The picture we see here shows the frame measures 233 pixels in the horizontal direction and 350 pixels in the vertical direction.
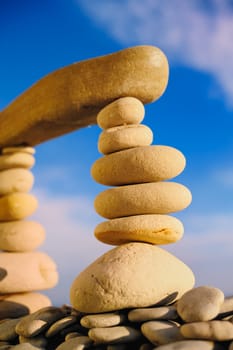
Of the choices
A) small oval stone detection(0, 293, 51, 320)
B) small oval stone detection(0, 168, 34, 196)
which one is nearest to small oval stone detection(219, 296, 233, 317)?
small oval stone detection(0, 293, 51, 320)

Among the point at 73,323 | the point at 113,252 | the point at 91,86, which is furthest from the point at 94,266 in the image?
the point at 91,86

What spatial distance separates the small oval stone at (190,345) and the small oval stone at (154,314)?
2.27 feet

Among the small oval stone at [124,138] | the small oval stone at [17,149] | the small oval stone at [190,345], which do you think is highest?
the small oval stone at [17,149]

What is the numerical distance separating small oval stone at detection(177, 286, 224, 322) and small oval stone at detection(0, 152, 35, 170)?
4.80 metres

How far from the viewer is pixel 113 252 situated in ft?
18.8

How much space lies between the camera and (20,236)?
8.34m

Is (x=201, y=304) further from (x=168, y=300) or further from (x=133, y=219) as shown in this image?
(x=133, y=219)

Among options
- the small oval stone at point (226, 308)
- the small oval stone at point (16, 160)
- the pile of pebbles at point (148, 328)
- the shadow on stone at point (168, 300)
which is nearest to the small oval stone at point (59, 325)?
the pile of pebbles at point (148, 328)

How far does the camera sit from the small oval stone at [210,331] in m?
4.21

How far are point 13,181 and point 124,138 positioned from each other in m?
3.23

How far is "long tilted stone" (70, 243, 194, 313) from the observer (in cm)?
525

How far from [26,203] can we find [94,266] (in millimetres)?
3281

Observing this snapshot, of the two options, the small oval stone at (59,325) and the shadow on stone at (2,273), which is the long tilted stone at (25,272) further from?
the small oval stone at (59,325)

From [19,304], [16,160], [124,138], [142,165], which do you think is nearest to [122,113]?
[124,138]
